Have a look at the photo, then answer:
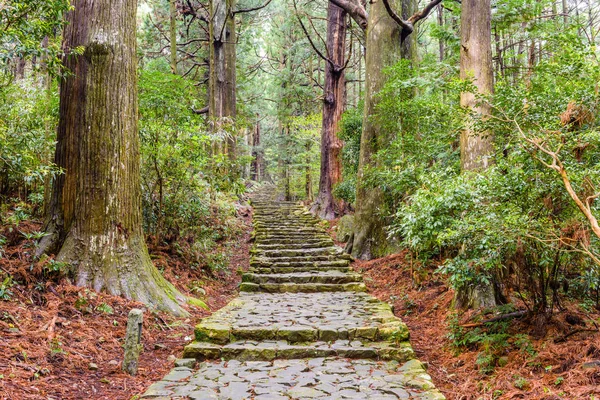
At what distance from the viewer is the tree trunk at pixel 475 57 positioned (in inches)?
228

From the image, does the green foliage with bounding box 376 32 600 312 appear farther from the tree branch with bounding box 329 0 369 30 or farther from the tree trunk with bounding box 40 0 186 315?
the tree branch with bounding box 329 0 369 30

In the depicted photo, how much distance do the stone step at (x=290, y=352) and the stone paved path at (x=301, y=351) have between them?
0.01 metres

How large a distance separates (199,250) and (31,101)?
4216 mm

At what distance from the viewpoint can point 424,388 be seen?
143 inches

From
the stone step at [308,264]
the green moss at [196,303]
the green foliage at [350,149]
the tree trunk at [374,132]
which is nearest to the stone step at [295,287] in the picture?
the stone step at [308,264]

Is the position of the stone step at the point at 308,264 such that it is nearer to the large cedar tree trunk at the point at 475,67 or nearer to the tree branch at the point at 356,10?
the large cedar tree trunk at the point at 475,67

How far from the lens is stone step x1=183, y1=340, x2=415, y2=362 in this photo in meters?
4.57

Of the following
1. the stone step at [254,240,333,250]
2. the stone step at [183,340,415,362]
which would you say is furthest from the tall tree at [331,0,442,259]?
the stone step at [183,340,415,362]

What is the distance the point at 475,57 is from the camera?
597 centimetres

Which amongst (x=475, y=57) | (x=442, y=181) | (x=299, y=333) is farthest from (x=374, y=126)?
(x=299, y=333)

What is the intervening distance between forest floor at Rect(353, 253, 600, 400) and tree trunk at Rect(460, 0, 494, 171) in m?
2.22

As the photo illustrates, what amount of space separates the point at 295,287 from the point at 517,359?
4.88 meters

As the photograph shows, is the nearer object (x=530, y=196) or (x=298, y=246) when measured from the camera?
(x=530, y=196)

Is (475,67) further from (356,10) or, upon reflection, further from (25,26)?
(356,10)
